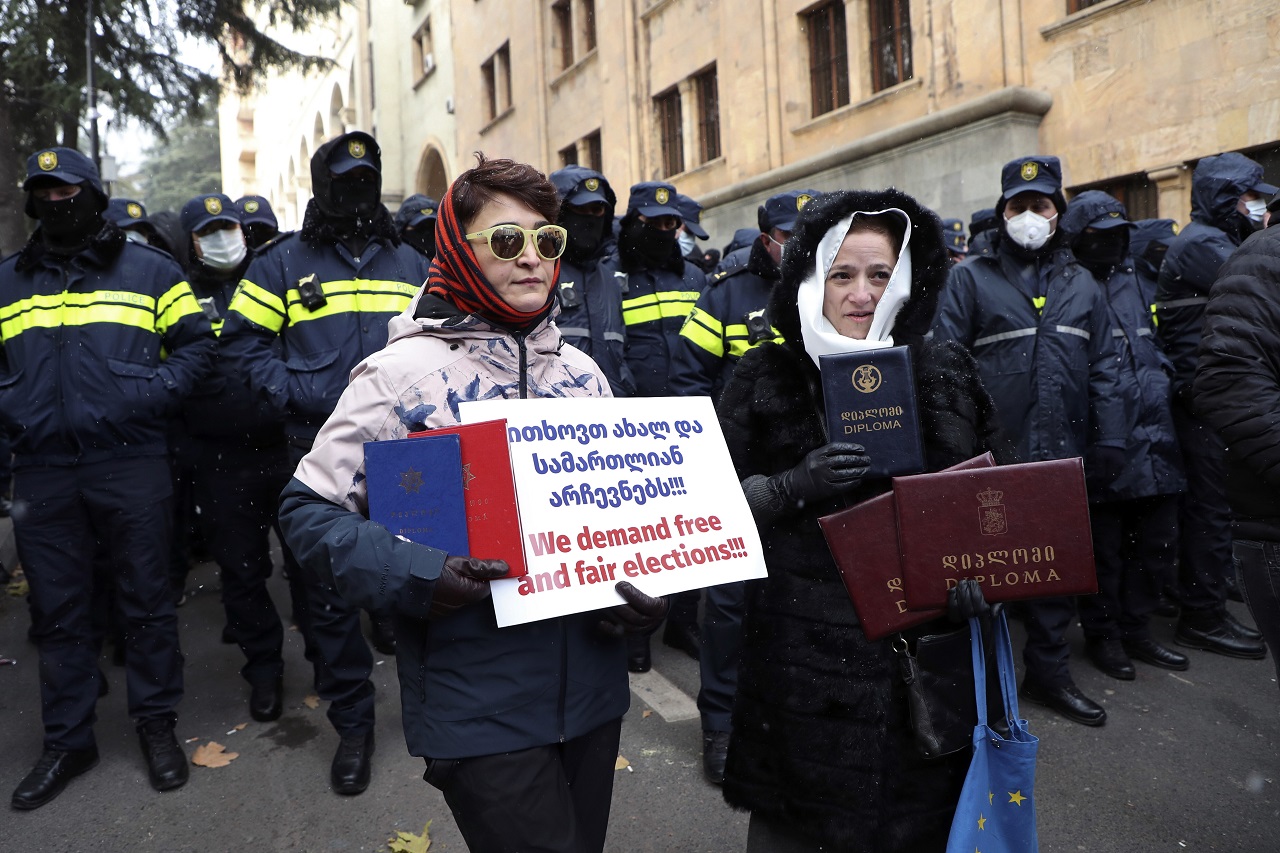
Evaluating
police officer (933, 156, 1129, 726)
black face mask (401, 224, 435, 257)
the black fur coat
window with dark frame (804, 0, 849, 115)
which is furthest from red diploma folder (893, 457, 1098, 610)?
window with dark frame (804, 0, 849, 115)

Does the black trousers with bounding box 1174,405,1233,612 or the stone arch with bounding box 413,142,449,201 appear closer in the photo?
the black trousers with bounding box 1174,405,1233,612

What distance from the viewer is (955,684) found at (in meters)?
2.25

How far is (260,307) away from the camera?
13.9 feet

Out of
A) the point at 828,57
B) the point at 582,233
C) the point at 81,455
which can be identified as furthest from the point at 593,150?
the point at 81,455

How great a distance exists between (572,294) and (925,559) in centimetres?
361

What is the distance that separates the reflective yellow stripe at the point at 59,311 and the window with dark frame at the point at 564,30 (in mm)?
23415

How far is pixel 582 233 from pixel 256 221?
2.86m

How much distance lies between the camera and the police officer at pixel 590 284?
5395 mm

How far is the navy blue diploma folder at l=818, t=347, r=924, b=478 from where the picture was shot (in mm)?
2281

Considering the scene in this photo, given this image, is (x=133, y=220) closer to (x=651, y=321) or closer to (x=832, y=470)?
(x=651, y=321)

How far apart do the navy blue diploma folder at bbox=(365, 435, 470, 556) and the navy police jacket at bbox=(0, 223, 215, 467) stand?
280 centimetres

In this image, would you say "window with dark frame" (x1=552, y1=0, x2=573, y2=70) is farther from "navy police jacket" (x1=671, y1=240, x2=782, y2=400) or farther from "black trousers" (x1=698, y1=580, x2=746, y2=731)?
"black trousers" (x1=698, y1=580, x2=746, y2=731)

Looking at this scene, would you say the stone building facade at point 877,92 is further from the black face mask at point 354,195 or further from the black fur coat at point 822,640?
the black fur coat at point 822,640

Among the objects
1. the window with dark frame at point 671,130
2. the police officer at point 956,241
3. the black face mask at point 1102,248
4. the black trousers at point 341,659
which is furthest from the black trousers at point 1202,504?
the window with dark frame at point 671,130
